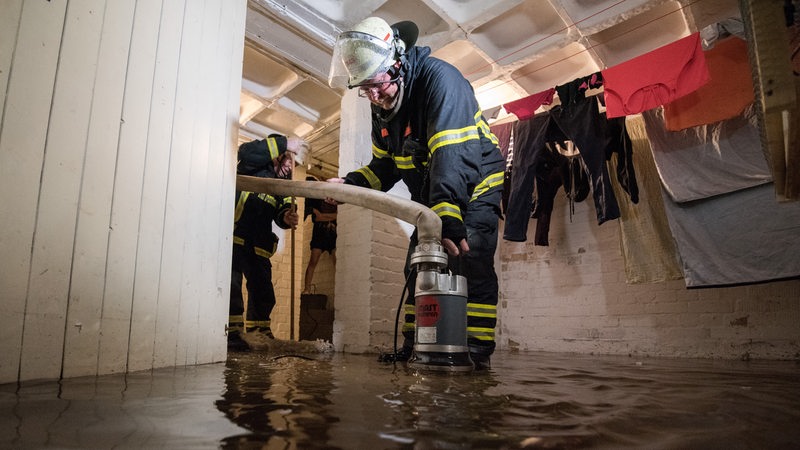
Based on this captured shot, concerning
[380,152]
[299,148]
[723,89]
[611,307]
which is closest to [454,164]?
[380,152]

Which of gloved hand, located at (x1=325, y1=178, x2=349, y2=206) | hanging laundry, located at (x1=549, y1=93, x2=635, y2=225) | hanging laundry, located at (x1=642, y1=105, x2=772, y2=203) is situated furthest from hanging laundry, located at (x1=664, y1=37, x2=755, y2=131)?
gloved hand, located at (x1=325, y1=178, x2=349, y2=206)

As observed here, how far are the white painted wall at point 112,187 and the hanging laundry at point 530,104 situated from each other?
2.82 metres

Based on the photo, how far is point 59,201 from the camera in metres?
1.29

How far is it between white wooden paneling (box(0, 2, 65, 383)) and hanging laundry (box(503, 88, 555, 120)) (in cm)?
357

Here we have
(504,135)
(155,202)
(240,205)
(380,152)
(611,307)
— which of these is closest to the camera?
(155,202)

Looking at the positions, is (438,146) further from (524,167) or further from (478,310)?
(524,167)

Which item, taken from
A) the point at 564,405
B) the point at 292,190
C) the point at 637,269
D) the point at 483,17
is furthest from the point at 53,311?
the point at 637,269

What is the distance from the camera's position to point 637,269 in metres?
3.96

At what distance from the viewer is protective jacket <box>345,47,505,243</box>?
180cm

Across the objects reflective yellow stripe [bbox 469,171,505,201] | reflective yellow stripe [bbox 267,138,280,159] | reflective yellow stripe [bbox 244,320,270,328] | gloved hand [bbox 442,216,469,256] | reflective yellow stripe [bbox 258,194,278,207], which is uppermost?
reflective yellow stripe [bbox 267,138,280,159]

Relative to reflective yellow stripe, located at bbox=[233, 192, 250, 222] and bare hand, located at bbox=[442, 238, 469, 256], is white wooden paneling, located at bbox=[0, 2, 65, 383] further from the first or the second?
reflective yellow stripe, located at bbox=[233, 192, 250, 222]

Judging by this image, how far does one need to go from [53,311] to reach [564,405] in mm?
1418

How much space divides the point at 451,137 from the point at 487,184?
1.26ft

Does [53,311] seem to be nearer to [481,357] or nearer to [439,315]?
[439,315]
